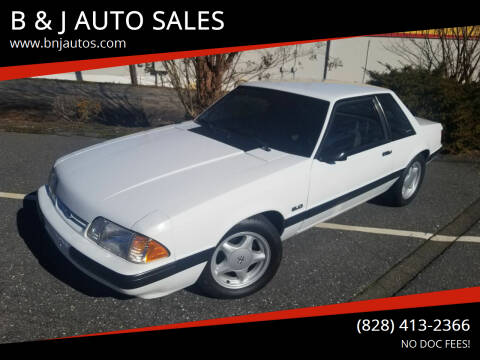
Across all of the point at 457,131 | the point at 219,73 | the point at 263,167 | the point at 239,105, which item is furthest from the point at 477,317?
the point at 219,73

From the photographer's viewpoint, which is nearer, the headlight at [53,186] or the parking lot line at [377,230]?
the headlight at [53,186]

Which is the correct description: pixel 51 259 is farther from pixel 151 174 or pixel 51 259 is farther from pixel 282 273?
pixel 282 273

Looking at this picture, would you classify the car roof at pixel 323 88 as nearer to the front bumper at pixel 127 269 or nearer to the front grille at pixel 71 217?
the front bumper at pixel 127 269

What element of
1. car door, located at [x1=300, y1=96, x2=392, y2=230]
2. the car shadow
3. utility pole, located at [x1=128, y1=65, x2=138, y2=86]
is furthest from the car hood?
utility pole, located at [x1=128, y1=65, x2=138, y2=86]

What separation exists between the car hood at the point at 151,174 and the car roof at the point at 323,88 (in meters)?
0.80

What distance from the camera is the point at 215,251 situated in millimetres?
2635

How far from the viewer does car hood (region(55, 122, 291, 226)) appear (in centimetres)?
252

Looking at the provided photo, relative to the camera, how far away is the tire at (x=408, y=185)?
426 centimetres

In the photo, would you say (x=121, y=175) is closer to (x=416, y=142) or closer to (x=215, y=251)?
(x=215, y=251)

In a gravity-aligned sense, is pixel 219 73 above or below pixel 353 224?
above

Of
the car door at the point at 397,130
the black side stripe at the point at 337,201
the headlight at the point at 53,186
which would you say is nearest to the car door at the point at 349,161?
Answer: the black side stripe at the point at 337,201

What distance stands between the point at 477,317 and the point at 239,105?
109 inches

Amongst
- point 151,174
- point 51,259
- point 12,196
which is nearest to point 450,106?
point 151,174

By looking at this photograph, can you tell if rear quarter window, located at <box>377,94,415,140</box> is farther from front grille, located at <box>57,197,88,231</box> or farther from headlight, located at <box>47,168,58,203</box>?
headlight, located at <box>47,168,58,203</box>
